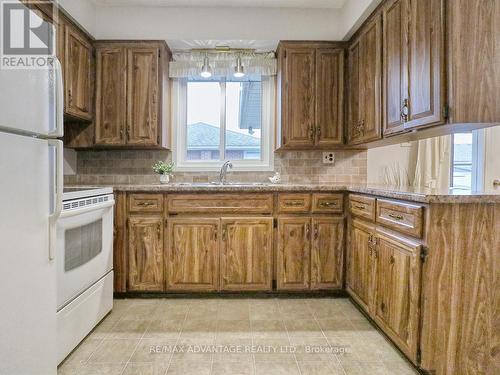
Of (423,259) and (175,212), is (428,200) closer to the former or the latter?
(423,259)

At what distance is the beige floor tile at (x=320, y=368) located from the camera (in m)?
1.66

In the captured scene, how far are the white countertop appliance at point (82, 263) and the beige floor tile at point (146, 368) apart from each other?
1.17 ft

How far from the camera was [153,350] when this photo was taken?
1853 millimetres

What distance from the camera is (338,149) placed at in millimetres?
3180

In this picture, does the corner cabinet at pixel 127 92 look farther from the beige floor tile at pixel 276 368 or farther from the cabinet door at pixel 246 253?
the beige floor tile at pixel 276 368

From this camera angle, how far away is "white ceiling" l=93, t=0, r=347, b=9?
286cm

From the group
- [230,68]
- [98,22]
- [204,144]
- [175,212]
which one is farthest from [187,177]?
[98,22]

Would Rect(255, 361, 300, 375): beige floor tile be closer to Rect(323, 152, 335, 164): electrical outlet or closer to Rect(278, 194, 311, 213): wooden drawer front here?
Rect(278, 194, 311, 213): wooden drawer front

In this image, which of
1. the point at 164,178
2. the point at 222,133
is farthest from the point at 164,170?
the point at 222,133

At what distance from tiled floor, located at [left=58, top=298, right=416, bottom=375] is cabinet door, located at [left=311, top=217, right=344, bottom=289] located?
19cm

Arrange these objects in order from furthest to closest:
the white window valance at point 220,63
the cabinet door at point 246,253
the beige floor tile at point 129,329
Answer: the white window valance at point 220,63
the cabinet door at point 246,253
the beige floor tile at point 129,329

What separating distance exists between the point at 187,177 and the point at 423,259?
2.25 m

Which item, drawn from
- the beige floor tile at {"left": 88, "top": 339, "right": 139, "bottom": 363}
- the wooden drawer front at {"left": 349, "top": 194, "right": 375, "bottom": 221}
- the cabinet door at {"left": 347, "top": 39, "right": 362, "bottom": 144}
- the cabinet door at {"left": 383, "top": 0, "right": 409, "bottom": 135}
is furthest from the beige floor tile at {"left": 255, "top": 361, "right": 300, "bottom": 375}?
the cabinet door at {"left": 347, "top": 39, "right": 362, "bottom": 144}

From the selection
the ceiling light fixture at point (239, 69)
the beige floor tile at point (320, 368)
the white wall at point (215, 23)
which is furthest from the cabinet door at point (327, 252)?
the white wall at point (215, 23)
